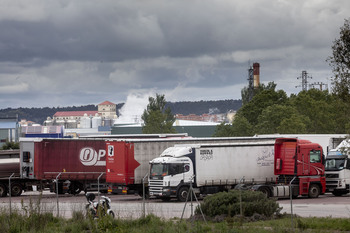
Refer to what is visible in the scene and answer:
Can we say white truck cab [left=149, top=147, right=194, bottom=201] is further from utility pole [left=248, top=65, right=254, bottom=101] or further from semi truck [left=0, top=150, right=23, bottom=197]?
utility pole [left=248, top=65, right=254, bottom=101]

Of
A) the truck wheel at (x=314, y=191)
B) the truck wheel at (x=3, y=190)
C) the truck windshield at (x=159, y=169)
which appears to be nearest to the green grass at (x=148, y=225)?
the truck windshield at (x=159, y=169)

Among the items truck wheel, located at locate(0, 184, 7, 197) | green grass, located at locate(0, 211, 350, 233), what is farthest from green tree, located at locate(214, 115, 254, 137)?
green grass, located at locate(0, 211, 350, 233)

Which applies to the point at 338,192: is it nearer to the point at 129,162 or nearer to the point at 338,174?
the point at 338,174

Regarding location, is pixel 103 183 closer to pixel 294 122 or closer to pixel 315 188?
pixel 315 188

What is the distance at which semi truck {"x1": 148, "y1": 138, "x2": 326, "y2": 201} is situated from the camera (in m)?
36.6

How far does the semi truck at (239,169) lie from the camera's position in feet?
120

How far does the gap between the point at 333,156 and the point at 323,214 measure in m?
14.4

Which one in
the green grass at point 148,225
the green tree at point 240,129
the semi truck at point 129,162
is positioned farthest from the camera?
the green tree at point 240,129

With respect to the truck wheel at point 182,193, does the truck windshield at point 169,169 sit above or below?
above

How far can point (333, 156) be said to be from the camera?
4066cm

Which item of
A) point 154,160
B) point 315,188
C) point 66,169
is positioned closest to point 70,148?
point 66,169

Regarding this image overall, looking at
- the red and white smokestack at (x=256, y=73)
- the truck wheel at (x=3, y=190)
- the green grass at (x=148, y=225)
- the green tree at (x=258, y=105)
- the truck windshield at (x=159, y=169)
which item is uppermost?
the red and white smokestack at (x=256, y=73)

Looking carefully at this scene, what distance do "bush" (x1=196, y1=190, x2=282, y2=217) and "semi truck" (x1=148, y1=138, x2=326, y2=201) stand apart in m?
11.8

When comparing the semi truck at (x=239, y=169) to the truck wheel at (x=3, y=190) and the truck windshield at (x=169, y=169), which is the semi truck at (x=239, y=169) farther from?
the truck wheel at (x=3, y=190)
